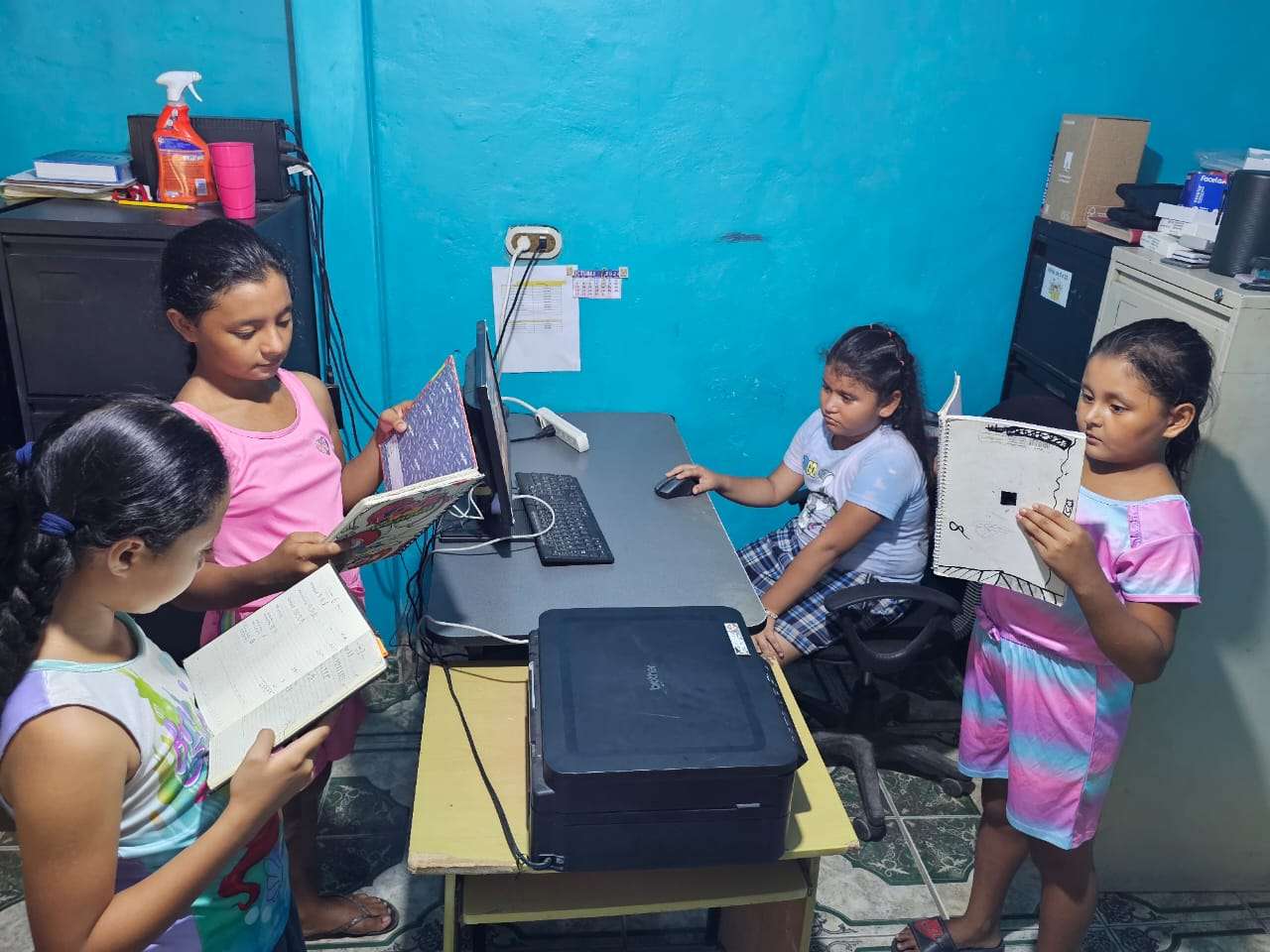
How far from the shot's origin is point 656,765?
4.18 ft

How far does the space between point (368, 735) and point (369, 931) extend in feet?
2.29

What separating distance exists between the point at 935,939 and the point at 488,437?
1429 millimetres

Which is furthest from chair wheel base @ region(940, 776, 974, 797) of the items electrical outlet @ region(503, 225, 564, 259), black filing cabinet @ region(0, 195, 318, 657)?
black filing cabinet @ region(0, 195, 318, 657)

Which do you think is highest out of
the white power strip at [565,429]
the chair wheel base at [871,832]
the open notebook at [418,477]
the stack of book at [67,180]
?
the stack of book at [67,180]

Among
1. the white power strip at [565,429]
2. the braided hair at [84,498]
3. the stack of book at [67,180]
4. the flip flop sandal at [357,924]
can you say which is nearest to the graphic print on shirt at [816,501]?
the white power strip at [565,429]

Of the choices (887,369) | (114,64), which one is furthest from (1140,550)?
(114,64)

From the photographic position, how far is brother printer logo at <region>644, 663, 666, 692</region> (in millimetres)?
1441

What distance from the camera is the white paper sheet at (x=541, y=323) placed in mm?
2717

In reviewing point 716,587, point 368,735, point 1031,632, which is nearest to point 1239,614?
point 1031,632

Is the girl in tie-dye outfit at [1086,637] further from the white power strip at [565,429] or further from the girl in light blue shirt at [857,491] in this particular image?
the white power strip at [565,429]

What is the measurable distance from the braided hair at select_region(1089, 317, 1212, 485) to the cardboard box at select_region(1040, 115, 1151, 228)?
3.34ft

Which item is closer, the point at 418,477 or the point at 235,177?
the point at 418,477

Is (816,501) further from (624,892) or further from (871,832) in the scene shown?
(624,892)

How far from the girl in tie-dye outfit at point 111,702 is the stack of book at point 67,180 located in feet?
4.17
